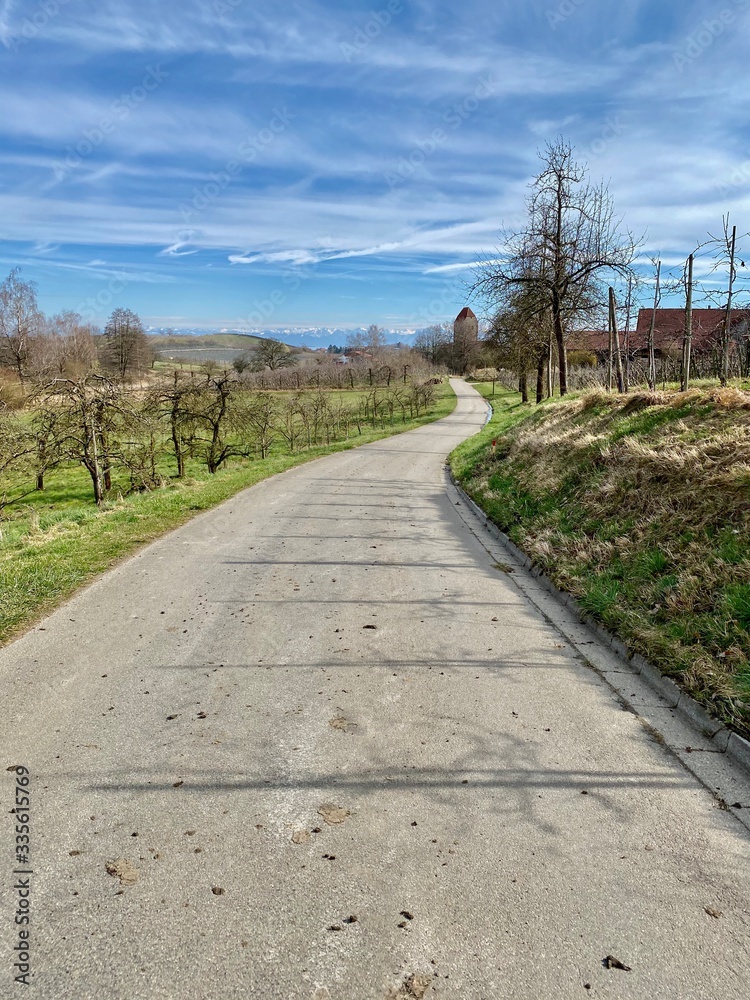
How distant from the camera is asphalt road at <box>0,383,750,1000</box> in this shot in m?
2.21

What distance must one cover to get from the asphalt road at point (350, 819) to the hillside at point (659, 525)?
2.19ft

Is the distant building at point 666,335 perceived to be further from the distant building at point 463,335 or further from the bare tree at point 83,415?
the distant building at point 463,335

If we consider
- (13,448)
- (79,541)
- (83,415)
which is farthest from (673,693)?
(13,448)

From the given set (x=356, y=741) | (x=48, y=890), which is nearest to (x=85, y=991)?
(x=48, y=890)

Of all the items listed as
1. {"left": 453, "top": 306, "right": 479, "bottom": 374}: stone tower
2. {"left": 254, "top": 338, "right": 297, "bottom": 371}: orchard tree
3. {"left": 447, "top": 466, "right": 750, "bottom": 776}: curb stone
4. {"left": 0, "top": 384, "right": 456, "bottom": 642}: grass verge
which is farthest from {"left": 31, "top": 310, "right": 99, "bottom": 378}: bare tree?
{"left": 453, "top": 306, "right": 479, "bottom": 374}: stone tower

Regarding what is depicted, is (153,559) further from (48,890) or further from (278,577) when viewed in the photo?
(48,890)

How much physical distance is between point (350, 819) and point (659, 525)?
503 cm

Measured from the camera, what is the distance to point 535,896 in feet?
8.21

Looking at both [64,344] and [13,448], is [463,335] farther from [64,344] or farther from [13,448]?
[13,448]

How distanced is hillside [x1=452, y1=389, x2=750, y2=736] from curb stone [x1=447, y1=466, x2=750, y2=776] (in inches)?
2.6

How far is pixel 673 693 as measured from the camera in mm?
4152

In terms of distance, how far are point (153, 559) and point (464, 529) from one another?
16.4 ft

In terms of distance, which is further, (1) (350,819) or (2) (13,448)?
(2) (13,448)

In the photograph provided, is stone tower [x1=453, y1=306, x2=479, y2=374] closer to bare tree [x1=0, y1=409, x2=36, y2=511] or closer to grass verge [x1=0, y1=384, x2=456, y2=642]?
bare tree [x1=0, y1=409, x2=36, y2=511]
